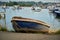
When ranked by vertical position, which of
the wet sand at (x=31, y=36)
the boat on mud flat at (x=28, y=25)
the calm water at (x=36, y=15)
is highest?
the calm water at (x=36, y=15)

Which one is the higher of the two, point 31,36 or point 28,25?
point 28,25

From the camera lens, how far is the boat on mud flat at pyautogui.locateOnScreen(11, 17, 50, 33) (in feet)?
7.63

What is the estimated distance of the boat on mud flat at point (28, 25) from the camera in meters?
2.32

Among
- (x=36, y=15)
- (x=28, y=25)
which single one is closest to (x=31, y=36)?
(x=28, y=25)

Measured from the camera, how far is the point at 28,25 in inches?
92.6

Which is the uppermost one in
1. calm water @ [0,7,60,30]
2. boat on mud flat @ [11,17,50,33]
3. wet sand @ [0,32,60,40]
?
calm water @ [0,7,60,30]

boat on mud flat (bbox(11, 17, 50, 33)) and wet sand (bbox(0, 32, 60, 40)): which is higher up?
boat on mud flat (bbox(11, 17, 50, 33))

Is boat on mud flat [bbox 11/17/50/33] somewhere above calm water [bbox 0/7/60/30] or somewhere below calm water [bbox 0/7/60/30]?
below

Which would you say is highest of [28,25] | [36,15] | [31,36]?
[36,15]

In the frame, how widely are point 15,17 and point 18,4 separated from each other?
0.18 m

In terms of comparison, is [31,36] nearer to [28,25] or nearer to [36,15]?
[28,25]

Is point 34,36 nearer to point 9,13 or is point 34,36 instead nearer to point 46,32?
point 46,32

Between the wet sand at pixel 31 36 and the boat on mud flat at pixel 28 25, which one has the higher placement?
the boat on mud flat at pixel 28 25

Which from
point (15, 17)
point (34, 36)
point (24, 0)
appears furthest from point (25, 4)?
point (34, 36)
